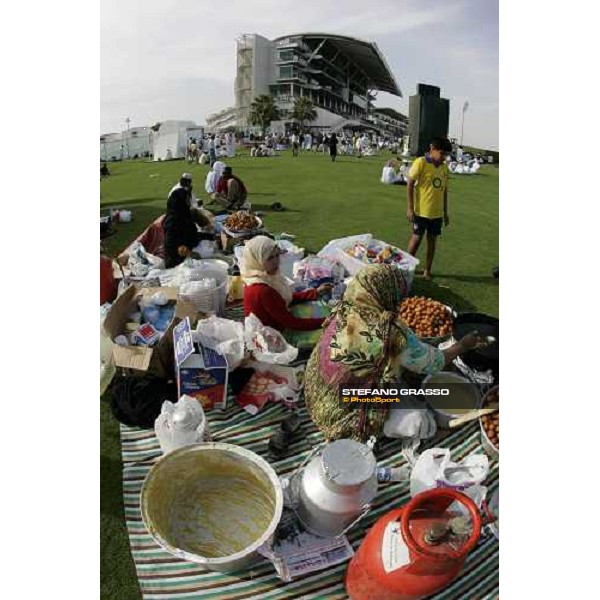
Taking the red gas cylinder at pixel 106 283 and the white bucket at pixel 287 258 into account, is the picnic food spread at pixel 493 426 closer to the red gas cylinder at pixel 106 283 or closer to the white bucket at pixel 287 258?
the white bucket at pixel 287 258

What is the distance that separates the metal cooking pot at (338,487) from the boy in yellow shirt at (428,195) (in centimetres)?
333

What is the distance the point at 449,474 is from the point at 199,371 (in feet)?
4.99

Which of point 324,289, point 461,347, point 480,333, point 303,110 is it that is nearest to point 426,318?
point 480,333

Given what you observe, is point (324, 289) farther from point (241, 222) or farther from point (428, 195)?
point (241, 222)

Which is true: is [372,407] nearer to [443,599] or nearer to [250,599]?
[443,599]

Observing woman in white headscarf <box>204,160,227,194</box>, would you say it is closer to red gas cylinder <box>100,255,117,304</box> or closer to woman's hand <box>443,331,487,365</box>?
red gas cylinder <box>100,255,117,304</box>

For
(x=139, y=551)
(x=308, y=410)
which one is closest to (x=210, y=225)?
(x=308, y=410)

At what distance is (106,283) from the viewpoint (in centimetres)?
396

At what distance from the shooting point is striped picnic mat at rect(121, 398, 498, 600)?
2148 mm

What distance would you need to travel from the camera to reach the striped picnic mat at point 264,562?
215 centimetres

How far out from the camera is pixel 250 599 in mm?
2111

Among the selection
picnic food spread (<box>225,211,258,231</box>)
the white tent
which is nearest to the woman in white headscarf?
the white tent

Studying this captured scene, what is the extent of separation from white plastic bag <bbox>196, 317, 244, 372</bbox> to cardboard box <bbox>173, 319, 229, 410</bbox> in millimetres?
65

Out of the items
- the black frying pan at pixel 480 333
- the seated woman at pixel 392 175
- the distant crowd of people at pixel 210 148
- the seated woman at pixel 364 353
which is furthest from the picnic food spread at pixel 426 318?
the seated woman at pixel 392 175
